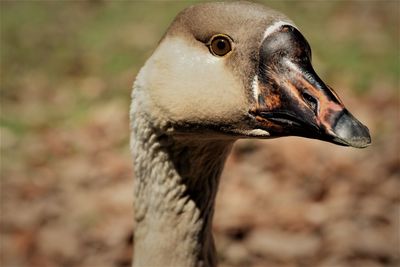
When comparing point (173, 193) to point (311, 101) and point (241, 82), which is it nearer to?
point (241, 82)

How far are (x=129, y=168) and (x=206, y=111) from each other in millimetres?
2891

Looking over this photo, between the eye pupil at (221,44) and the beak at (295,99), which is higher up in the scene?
the eye pupil at (221,44)

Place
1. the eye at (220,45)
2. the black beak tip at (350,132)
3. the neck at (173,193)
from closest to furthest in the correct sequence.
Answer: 1. the black beak tip at (350,132)
2. the eye at (220,45)
3. the neck at (173,193)

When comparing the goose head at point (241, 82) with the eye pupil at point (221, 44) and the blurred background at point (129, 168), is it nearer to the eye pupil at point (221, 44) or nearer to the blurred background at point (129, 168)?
the eye pupil at point (221, 44)

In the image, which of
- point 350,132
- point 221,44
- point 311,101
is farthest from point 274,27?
point 350,132

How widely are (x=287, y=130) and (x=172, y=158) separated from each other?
68 cm

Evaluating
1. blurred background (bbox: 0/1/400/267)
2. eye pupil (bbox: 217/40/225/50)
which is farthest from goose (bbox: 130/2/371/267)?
blurred background (bbox: 0/1/400/267)

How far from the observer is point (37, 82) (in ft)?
21.8

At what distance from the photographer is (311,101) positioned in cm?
230

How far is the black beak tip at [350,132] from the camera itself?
219 cm

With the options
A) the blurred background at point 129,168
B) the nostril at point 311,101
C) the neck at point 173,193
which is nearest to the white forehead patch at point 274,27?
the nostril at point 311,101

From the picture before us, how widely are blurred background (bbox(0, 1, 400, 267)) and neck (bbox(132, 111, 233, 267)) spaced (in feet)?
5.52

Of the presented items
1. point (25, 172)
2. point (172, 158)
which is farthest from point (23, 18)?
point (172, 158)

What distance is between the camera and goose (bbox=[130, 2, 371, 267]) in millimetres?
2336
